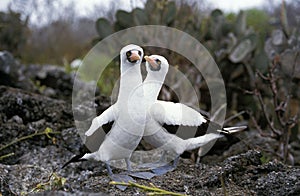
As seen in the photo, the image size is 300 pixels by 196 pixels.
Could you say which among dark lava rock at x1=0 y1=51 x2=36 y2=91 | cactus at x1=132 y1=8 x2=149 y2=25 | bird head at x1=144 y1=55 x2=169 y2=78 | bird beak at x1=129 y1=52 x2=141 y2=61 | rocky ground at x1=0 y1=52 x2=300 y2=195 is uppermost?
cactus at x1=132 y1=8 x2=149 y2=25

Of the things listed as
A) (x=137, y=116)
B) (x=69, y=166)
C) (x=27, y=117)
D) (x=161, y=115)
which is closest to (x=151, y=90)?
(x=161, y=115)

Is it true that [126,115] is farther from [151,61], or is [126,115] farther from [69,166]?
[69,166]

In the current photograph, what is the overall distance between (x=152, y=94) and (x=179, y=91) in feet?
9.37

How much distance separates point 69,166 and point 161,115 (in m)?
0.97

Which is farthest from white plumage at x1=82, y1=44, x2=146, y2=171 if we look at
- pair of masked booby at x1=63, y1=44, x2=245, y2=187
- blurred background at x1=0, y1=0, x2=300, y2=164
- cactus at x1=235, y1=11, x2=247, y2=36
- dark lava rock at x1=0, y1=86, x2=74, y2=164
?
cactus at x1=235, y1=11, x2=247, y2=36

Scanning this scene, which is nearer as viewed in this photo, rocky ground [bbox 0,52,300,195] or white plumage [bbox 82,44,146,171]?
rocky ground [bbox 0,52,300,195]

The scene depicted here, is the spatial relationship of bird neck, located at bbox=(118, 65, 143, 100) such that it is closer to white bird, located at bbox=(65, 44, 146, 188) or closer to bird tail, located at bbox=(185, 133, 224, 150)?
white bird, located at bbox=(65, 44, 146, 188)

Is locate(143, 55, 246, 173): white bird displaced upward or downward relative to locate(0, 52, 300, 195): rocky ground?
upward

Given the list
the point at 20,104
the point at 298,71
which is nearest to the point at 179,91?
the point at 298,71

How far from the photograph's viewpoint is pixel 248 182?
2.66 meters

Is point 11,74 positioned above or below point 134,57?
below

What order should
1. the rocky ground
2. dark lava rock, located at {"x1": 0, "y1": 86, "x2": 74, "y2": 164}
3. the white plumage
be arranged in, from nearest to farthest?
the rocky ground < the white plumage < dark lava rock, located at {"x1": 0, "y1": 86, "x2": 74, "y2": 164}

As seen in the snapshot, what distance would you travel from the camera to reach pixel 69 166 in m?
3.51

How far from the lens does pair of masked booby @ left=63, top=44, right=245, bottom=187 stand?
2713 mm
